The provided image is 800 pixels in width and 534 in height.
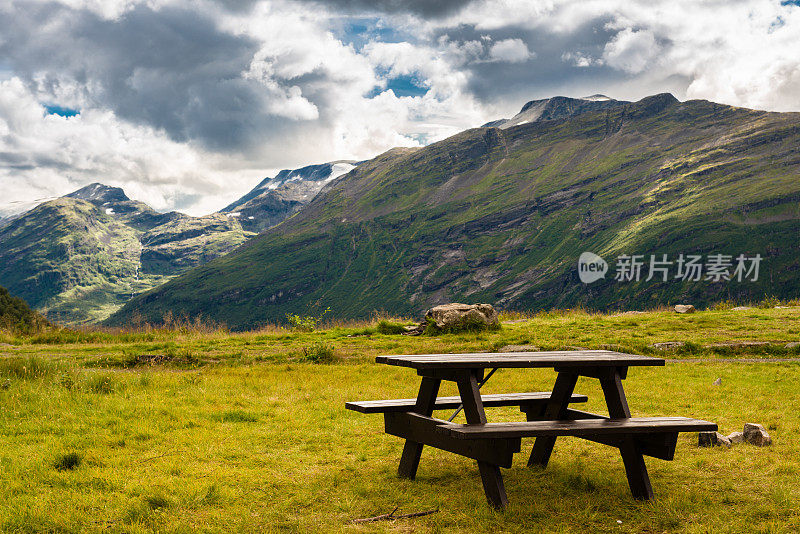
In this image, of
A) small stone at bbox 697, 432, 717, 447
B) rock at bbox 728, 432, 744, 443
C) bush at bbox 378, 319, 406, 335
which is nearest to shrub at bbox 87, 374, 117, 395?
small stone at bbox 697, 432, 717, 447

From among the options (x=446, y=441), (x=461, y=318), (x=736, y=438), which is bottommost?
(x=736, y=438)

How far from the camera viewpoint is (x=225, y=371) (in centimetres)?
1533

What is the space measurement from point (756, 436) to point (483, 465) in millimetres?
4772

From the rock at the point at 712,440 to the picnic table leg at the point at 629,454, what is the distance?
2.52 metres

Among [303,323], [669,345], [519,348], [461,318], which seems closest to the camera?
[669,345]

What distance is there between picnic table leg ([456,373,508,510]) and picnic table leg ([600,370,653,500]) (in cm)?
151

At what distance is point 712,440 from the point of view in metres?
8.15

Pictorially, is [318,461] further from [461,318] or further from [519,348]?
[461,318]

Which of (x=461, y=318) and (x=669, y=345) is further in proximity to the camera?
(x=461, y=318)

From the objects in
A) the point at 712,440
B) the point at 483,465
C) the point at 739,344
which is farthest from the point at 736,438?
the point at 739,344

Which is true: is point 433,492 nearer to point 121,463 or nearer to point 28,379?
point 121,463

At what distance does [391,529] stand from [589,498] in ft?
7.71

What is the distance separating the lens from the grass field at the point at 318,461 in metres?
5.49

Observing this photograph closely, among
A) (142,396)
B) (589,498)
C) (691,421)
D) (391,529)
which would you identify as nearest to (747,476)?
(691,421)
